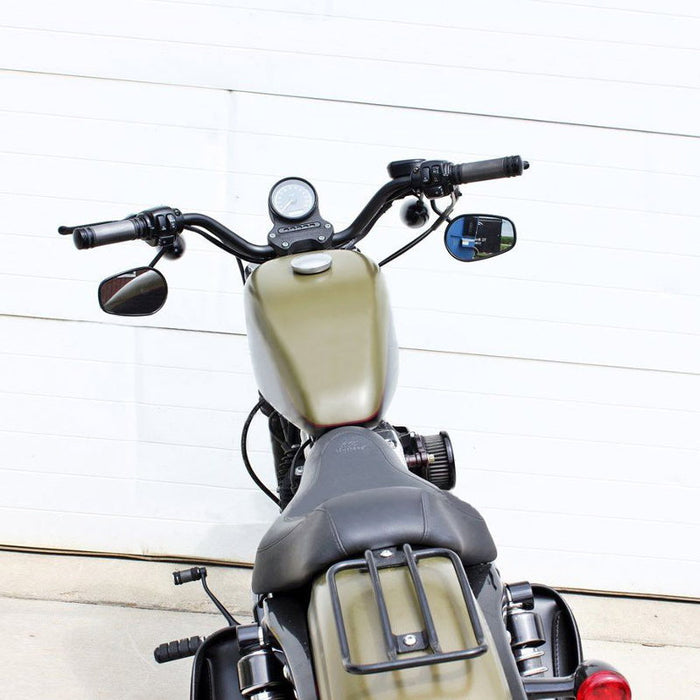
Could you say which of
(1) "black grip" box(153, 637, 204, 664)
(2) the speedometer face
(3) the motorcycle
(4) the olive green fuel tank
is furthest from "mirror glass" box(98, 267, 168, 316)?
(1) "black grip" box(153, 637, 204, 664)

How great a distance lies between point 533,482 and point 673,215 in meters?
1.27

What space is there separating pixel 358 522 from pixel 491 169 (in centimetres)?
117

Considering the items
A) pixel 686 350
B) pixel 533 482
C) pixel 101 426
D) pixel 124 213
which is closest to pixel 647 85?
pixel 686 350

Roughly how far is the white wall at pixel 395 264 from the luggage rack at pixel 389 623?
2.16 metres

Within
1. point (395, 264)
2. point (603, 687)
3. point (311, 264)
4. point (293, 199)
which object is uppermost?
point (395, 264)

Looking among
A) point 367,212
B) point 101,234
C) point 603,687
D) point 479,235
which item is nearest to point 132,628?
point 101,234

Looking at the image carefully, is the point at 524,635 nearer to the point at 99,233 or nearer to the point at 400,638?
the point at 400,638

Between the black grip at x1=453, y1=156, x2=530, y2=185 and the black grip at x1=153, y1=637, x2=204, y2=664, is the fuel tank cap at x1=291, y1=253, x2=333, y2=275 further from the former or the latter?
the black grip at x1=153, y1=637, x2=204, y2=664

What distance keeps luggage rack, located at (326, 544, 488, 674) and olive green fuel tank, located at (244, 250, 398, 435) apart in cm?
47

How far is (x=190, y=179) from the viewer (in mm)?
3199

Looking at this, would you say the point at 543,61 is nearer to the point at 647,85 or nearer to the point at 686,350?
the point at 647,85

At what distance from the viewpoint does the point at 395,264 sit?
10.7ft

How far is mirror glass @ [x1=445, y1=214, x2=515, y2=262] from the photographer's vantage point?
2.04 m

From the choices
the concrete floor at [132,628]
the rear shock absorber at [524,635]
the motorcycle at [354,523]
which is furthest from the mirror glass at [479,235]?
the concrete floor at [132,628]
